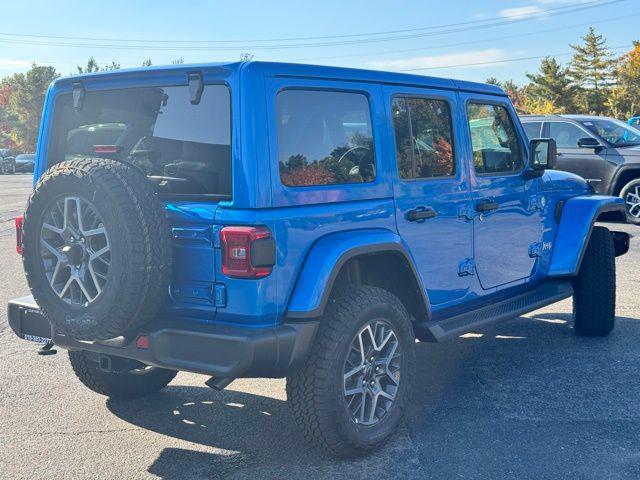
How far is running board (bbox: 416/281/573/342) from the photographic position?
4051 millimetres

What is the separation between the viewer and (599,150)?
11820mm

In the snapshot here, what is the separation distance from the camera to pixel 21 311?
3.78 m

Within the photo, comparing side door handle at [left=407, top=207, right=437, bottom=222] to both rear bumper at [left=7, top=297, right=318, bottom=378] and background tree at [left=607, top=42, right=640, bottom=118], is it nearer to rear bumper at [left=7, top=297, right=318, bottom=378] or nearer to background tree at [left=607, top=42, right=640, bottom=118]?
rear bumper at [left=7, top=297, right=318, bottom=378]

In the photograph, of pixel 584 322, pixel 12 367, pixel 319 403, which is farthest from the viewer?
pixel 584 322

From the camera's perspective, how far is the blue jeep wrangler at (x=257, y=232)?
3.12 metres

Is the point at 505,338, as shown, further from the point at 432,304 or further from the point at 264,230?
the point at 264,230

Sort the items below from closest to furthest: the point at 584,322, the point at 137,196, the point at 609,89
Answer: the point at 137,196, the point at 584,322, the point at 609,89

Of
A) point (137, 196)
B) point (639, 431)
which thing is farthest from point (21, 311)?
point (639, 431)

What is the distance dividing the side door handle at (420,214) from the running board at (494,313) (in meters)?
0.61

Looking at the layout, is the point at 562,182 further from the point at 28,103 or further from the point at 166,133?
the point at 28,103

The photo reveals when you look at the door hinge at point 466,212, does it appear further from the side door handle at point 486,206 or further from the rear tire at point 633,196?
the rear tire at point 633,196

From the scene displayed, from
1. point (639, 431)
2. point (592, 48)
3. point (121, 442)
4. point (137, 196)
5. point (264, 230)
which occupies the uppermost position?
point (592, 48)

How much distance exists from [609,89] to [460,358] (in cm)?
6768

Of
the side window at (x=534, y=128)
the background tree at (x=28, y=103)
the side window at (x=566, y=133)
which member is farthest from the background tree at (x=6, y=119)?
the side window at (x=566, y=133)
